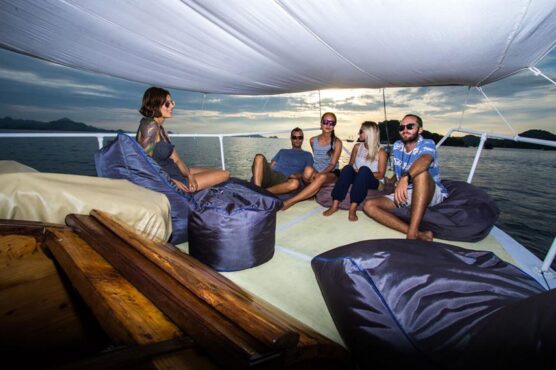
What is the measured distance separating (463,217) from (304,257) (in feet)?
4.49

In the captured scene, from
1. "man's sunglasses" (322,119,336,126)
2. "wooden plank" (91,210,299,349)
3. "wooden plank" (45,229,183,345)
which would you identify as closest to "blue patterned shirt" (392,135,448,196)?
"man's sunglasses" (322,119,336,126)

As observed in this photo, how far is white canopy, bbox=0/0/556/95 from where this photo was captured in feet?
5.63

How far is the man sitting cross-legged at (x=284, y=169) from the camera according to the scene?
2.81 metres

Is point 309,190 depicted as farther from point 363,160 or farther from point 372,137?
point 372,137

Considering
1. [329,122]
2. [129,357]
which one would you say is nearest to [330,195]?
[329,122]

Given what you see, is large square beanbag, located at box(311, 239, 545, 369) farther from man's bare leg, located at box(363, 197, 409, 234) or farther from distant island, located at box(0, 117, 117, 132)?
distant island, located at box(0, 117, 117, 132)

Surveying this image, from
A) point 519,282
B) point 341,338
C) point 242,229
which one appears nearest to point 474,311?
point 519,282

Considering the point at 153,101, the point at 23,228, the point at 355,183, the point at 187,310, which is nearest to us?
→ the point at 187,310

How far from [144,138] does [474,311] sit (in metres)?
2.19

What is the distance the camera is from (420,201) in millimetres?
1960

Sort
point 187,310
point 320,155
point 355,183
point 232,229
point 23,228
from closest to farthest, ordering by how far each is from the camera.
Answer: point 187,310
point 23,228
point 232,229
point 355,183
point 320,155

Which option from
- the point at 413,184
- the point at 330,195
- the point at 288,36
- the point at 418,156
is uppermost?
the point at 288,36

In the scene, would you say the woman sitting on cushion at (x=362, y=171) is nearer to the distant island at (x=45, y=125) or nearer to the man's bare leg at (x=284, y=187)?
the man's bare leg at (x=284, y=187)

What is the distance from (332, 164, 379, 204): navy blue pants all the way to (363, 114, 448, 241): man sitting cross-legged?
0.70 ft
